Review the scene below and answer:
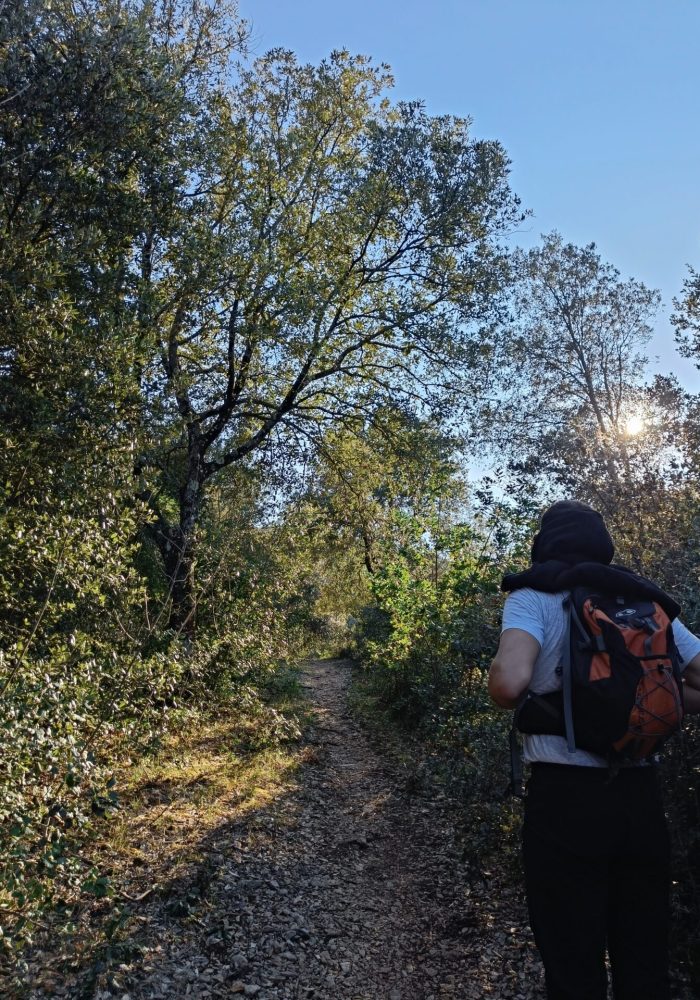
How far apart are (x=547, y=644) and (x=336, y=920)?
159 inches

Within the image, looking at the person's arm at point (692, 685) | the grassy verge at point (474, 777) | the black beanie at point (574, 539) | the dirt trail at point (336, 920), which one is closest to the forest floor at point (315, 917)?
the dirt trail at point (336, 920)

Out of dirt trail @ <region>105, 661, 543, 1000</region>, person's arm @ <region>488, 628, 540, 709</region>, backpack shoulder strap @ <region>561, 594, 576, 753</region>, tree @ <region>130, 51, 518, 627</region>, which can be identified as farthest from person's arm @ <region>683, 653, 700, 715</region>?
tree @ <region>130, 51, 518, 627</region>

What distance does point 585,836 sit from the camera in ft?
7.35

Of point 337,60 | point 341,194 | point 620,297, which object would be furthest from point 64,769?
point 620,297

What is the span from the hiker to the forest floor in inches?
99.7

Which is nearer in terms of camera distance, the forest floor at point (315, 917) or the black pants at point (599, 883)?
the black pants at point (599, 883)

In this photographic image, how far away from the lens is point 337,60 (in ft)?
37.8

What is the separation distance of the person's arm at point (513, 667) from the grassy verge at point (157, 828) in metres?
2.98

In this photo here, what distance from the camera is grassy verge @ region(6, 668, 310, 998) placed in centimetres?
416

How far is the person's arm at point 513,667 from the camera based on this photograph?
239 centimetres

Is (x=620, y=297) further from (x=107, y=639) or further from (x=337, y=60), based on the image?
(x=107, y=639)

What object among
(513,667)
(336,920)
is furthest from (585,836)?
(336,920)

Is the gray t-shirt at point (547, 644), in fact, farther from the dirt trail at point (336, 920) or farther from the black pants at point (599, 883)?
the dirt trail at point (336, 920)

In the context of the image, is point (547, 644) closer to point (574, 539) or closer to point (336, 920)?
point (574, 539)
